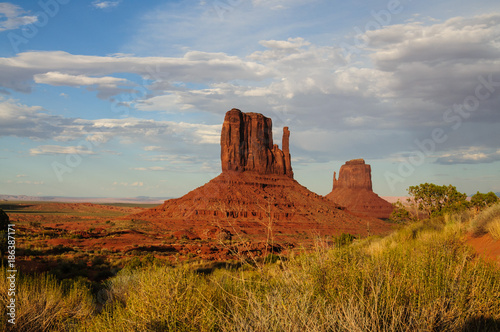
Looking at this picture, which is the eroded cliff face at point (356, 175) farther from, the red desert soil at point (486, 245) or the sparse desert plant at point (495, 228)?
the sparse desert plant at point (495, 228)

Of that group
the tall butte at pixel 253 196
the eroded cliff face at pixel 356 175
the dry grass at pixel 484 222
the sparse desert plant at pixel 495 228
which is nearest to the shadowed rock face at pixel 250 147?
A: the tall butte at pixel 253 196

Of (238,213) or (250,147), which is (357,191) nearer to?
(250,147)

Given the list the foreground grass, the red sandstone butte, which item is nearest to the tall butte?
the red sandstone butte

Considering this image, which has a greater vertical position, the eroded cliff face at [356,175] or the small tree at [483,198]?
the eroded cliff face at [356,175]

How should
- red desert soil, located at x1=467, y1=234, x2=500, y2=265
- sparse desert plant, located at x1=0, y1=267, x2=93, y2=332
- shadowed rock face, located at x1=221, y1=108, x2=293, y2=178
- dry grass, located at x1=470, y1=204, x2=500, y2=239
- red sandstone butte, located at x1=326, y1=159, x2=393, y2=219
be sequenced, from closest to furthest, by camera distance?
sparse desert plant, located at x1=0, y1=267, x2=93, y2=332, red desert soil, located at x1=467, y1=234, x2=500, y2=265, dry grass, located at x1=470, y1=204, x2=500, y2=239, shadowed rock face, located at x1=221, y1=108, x2=293, y2=178, red sandstone butte, located at x1=326, y1=159, x2=393, y2=219

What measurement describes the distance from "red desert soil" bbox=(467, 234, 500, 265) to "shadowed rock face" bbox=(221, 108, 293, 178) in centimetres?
7683

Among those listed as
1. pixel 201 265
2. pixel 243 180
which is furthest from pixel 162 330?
pixel 243 180

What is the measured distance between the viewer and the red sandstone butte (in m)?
127

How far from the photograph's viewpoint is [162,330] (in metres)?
5.07

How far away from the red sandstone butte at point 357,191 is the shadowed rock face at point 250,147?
1780 inches

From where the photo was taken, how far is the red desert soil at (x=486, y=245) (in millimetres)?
9163

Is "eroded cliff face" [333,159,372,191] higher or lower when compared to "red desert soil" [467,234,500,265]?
higher

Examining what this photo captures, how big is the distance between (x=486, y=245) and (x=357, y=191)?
13471 cm

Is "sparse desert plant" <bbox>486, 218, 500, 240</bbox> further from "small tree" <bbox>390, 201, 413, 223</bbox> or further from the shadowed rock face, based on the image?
the shadowed rock face
